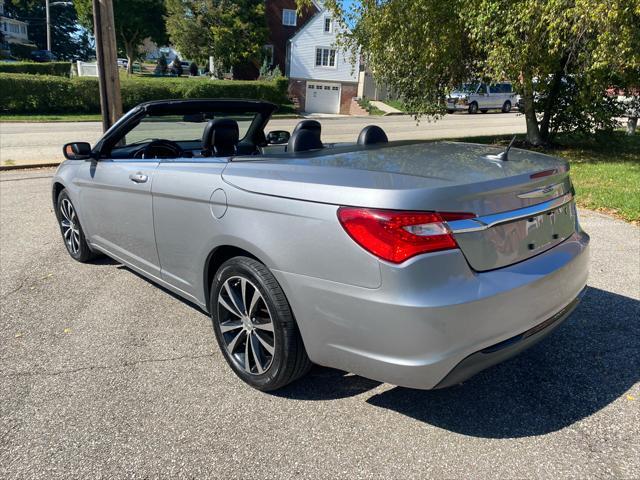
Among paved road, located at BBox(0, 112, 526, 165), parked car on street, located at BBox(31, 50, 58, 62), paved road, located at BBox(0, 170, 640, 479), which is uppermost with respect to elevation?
parked car on street, located at BBox(31, 50, 58, 62)

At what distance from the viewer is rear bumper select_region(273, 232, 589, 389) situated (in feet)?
7.20

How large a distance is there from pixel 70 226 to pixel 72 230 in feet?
0.22

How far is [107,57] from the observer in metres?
9.98

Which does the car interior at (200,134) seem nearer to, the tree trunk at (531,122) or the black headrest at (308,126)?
the black headrest at (308,126)

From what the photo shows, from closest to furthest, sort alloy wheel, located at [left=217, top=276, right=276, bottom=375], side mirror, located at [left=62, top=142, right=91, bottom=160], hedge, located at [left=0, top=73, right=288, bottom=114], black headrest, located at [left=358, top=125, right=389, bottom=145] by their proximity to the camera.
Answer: alloy wheel, located at [left=217, top=276, right=276, bottom=375] → black headrest, located at [left=358, top=125, right=389, bottom=145] → side mirror, located at [left=62, top=142, right=91, bottom=160] → hedge, located at [left=0, top=73, right=288, bottom=114]

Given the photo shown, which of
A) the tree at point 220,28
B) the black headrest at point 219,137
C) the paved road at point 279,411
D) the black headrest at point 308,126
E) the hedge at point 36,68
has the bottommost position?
the paved road at point 279,411

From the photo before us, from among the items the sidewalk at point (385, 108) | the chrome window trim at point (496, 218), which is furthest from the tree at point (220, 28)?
the chrome window trim at point (496, 218)

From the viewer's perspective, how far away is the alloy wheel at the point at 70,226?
5055mm

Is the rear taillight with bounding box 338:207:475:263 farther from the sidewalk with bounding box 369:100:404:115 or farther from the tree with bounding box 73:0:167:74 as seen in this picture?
the tree with bounding box 73:0:167:74

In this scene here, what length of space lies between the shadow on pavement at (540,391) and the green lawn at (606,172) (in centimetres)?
415

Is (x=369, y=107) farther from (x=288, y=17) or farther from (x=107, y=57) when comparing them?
(x=107, y=57)

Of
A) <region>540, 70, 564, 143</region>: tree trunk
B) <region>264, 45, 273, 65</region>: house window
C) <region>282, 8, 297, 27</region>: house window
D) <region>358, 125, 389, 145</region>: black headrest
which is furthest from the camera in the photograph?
<region>282, 8, 297, 27</region>: house window

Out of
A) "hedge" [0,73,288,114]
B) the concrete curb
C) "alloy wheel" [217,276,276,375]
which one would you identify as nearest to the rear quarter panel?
"alloy wheel" [217,276,276,375]

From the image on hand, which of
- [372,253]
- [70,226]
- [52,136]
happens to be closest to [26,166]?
[52,136]
